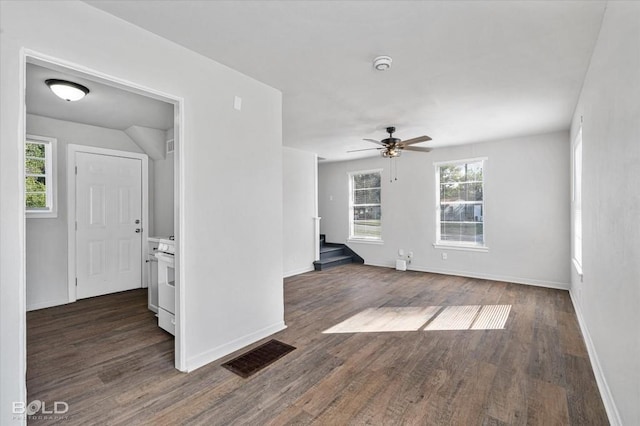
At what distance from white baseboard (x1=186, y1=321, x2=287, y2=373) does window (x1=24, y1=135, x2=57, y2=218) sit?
3343mm

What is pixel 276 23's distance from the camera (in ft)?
6.77

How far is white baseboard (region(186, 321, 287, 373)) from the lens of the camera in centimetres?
243

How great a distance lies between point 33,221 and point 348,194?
5.79 meters

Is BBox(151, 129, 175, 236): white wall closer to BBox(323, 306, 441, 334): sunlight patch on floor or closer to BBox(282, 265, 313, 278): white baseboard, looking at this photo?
BBox(282, 265, 313, 278): white baseboard

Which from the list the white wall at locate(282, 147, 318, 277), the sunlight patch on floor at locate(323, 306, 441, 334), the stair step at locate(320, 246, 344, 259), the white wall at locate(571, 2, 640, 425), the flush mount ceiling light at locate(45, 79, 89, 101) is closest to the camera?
the white wall at locate(571, 2, 640, 425)

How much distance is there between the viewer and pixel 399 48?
2.38 meters

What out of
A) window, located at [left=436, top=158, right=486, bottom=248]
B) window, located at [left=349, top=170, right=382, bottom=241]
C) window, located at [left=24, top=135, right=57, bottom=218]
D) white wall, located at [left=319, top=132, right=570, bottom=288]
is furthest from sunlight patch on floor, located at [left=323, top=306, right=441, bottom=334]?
window, located at [left=24, top=135, right=57, bottom=218]

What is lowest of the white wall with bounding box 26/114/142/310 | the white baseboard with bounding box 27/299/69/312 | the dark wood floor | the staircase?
the dark wood floor

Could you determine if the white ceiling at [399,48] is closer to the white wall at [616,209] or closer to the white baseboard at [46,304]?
the white wall at [616,209]

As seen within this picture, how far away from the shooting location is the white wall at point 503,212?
193 inches

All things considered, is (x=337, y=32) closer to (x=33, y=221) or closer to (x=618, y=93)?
(x=618, y=93)

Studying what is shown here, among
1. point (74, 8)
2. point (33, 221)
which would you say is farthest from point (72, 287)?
point (74, 8)

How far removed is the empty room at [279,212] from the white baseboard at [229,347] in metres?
0.01

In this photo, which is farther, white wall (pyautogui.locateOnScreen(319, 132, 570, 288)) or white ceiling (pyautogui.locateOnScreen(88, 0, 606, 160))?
white wall (pyautogui.locateOnScreen(319, 132, 570, 288))
